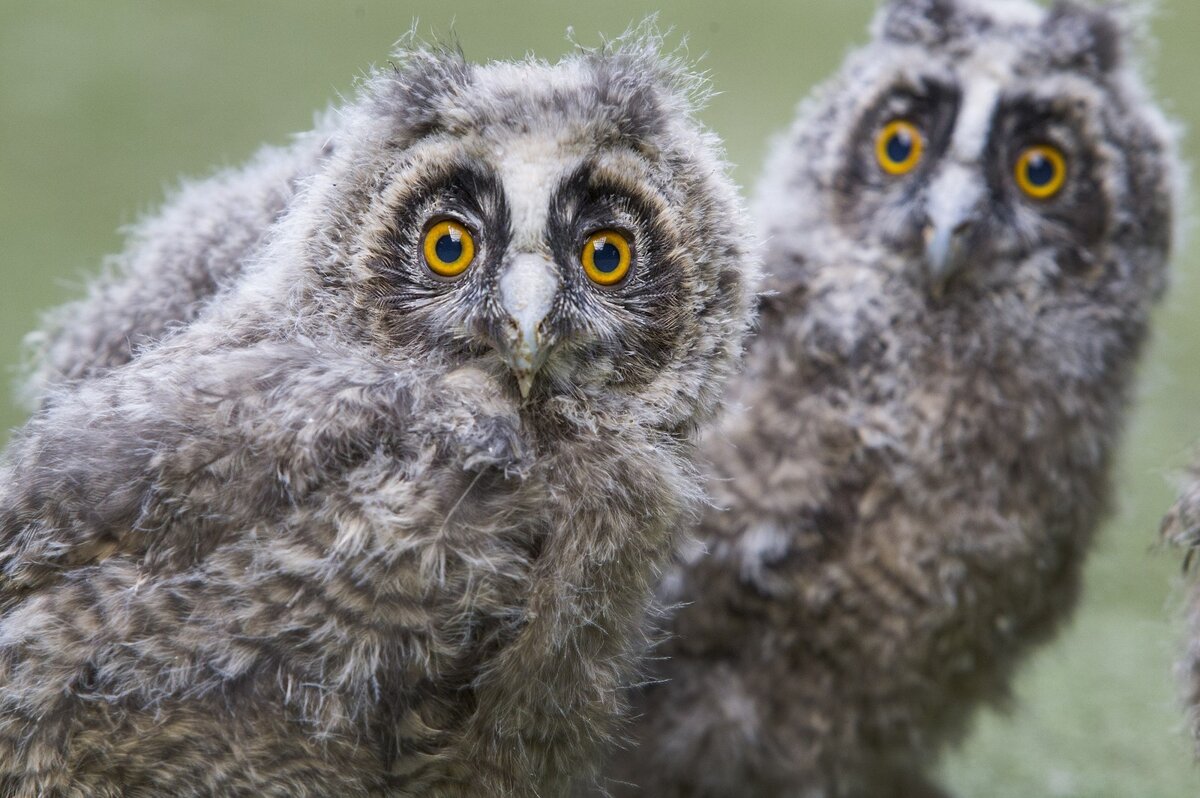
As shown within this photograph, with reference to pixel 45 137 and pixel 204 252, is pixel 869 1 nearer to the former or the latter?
pixel 45 137

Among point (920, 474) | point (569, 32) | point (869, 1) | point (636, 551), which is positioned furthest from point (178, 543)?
point (869, 1)

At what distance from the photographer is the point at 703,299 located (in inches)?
100

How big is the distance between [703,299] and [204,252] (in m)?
1.23

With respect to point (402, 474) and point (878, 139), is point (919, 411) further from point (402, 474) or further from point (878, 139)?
point (402, 474)

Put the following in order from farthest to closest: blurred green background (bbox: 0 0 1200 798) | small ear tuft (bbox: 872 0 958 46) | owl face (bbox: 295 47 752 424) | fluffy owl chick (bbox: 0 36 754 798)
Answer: blurred green background (bbox: 0 0 1200 798), small ear tuft (bbox: 872 0 958 46), owl face (bbox: 295 47 752 424), fluffy owl chick (bbox: 0 36 754 798)

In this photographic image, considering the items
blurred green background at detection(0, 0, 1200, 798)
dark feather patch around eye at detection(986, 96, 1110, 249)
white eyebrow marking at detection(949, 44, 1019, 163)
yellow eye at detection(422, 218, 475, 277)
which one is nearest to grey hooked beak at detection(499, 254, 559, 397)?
yellow eye at detection(422, 218, 475, 277)

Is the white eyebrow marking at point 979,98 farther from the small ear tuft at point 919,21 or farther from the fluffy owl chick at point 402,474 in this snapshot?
the fluffy owl chick at point 402,474

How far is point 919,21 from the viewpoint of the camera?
12.3ft

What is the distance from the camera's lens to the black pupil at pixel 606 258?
2414 millimetres

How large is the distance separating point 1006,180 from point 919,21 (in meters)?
0.55

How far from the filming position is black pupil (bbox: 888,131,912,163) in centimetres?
365

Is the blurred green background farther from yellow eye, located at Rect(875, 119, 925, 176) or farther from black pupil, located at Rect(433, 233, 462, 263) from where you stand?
black pupil, located at Rect(433, 233, 462, 263)

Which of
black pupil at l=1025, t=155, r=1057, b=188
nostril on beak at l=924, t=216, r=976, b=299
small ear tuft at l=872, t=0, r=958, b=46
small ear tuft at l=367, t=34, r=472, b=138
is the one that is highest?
small ear tuft at l=872, t=0, r=958, b=46

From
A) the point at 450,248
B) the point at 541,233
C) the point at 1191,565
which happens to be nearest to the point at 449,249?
the point at 450,248
